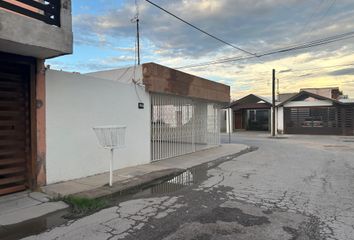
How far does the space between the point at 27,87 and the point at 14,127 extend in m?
0.92

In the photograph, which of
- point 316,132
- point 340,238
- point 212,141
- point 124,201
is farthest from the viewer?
point 316,132

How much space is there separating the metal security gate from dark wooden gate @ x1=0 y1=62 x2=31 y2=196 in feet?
16.8

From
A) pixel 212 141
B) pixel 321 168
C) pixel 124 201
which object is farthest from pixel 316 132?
pixel 124 201

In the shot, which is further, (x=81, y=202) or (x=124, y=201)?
(x=124, y=201)

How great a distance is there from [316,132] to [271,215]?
91.0 feet

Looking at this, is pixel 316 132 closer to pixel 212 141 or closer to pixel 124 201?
pixel 212 141

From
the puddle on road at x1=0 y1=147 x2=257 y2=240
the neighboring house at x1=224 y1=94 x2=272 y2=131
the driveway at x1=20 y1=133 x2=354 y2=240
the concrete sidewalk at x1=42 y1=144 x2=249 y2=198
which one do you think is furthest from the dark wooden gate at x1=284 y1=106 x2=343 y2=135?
the driveway at x1=20 y1=133 x2=354 y2=240

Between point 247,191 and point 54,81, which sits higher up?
point 54,81

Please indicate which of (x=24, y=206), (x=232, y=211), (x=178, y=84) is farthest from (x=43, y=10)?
(x=178, y=84)

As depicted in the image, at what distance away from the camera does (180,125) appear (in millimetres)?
13516

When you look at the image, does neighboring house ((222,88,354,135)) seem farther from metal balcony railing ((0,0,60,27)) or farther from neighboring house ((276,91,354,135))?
metal balcony railing ((0,0,60,27))

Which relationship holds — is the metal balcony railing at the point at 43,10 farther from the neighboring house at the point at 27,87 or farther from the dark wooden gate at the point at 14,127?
the dark wooden gate at the point at 14,127

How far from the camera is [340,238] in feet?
14.6

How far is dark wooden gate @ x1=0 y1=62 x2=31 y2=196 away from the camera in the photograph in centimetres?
665
